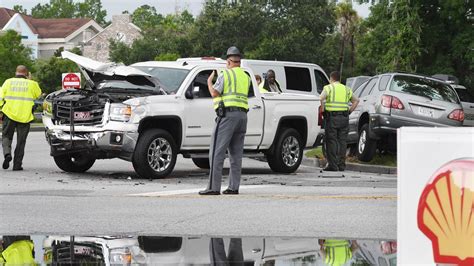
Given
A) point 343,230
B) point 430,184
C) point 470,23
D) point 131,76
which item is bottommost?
point 343,230

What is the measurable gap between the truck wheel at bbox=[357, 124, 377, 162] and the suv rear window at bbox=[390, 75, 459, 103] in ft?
3.77

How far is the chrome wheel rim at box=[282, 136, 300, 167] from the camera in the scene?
61.4ft

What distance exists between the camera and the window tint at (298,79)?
2297 centimetres

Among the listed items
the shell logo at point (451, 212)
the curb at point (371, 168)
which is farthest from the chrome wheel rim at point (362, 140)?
the shell logo at point (451, 212)

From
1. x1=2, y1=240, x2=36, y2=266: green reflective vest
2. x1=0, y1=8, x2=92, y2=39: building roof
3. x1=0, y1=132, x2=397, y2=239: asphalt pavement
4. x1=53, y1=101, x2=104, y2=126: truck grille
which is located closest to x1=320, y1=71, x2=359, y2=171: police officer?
x1=0, y1=132, x2=397, y2=239: asphalt pavement

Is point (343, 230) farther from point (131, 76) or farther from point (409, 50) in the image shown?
point (409, 50)

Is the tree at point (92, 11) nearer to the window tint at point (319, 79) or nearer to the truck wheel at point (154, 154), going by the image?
the window tint at point (319, 79)

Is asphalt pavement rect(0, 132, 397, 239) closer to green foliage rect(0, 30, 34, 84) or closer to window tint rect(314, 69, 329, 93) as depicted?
window tint rect(314, 69, 329, 93)

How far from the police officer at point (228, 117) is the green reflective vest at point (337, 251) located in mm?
4368

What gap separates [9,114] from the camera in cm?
1802

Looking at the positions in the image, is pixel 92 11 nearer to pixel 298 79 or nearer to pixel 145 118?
pixel 298 79

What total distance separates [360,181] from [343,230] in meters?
7.40

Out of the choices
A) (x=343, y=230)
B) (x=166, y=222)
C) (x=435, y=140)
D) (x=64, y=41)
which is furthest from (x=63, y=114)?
(x=64, y=41)

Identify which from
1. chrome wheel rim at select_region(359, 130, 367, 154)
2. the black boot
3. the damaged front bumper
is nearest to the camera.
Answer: the damaged front bumper
